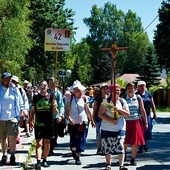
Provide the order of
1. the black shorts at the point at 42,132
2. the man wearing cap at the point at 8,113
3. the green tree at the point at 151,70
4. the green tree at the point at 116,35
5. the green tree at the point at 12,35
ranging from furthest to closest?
the green tree at the point at 116,35 → the green tree at the point at 151,70 → the green tree at the point at 12,35 → the man wearing cap at the point at 8,113 → the black shorts at the point at 42,132

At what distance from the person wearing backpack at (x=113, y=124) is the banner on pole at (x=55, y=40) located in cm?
356

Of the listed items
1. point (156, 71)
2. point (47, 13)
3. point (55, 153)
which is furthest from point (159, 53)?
point (55, 153)

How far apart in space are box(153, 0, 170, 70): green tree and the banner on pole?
1355 inches

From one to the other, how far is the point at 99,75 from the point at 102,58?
3258 millimetres

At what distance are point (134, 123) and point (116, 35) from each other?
7993cm

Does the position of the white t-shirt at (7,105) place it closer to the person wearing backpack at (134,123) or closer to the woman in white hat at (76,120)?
the woman in white hat at (76,120)

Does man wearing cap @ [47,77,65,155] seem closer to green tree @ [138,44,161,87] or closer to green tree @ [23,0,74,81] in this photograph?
green tree @ [23,0,74,81]

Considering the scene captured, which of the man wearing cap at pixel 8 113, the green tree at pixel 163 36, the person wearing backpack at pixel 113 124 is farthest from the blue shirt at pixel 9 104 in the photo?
the green tree at pixel 163 36

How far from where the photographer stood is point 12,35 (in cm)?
3092

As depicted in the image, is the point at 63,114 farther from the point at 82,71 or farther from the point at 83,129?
the point at 82,71

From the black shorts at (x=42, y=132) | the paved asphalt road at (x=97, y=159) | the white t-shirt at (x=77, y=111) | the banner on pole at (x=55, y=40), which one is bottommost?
the paved asphalt road at (x=97, y=159)

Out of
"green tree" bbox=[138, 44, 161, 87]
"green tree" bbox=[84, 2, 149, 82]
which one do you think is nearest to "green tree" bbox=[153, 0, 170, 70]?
"green tree" bbox=[138, 44, 161, 87]

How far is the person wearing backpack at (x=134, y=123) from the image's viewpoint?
973 cm

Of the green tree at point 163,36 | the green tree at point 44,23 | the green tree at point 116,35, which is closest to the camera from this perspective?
the green tree at point 44,23
